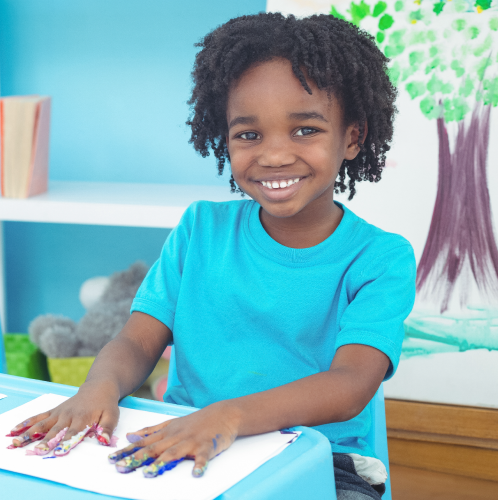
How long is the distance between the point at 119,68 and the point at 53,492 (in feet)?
4.56

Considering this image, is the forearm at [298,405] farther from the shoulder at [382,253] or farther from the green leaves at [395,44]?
the green leaves at [395,44]

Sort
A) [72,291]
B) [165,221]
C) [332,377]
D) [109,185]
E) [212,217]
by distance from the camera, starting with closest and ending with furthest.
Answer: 1. [332,377]
2. [212,217]
3. [165,221]
4. [109,185]
5. [72,291]

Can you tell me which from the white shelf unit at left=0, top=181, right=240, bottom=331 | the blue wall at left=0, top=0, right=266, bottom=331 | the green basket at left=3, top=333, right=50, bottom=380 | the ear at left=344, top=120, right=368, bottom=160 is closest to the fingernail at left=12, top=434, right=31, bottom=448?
the ear at left=344, top=120, right=368, bottom=160

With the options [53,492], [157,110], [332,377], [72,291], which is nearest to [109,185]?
[157,110]

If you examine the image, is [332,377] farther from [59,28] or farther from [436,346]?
[59,28]

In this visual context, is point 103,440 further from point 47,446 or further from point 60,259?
point 60,259

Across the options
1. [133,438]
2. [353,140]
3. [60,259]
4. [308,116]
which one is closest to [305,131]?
[308,116]

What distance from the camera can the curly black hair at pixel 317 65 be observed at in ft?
2.53

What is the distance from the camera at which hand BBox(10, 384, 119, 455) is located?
0.52 m

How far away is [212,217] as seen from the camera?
91cm

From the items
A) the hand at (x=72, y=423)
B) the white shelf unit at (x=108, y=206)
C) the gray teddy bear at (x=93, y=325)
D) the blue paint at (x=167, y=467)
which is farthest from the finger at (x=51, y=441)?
the gray teddy bear at (x=93, y=325)

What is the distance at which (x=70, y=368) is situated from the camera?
1483mm

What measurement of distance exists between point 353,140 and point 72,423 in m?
0.55

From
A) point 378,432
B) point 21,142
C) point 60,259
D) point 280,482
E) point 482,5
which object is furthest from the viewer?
point 60,259
